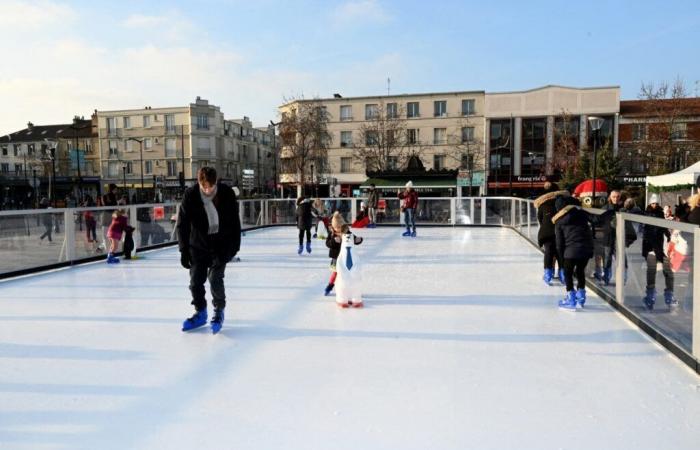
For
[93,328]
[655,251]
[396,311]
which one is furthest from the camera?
[396,311]

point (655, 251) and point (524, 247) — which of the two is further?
point (524, 247)

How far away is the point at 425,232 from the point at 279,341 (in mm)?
11825

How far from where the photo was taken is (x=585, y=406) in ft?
8.75

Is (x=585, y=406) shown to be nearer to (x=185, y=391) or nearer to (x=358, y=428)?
(x=358, y=428)

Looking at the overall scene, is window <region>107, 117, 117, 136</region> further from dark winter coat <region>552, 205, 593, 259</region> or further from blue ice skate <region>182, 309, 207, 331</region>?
dark winter coat <region>552, 205, 593, 259</region>

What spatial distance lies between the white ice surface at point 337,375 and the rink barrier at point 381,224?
8.0 inches

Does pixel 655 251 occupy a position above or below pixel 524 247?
above

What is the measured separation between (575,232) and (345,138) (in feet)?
141

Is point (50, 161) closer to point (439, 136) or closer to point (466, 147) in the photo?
point (439, 136)

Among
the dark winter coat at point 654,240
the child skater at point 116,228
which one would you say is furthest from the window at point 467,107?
the dark winter coat at point 654,240

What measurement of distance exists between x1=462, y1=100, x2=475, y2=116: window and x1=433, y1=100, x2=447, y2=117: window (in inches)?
64.8

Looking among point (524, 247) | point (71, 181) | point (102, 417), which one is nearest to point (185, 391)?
point (102, 417)

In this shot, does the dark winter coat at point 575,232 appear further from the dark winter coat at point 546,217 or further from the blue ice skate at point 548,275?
the blue ice skate at point 548,275

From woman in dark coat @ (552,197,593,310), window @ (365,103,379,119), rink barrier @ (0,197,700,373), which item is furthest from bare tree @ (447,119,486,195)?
woman in dark coat @ (552,197,593,310)
